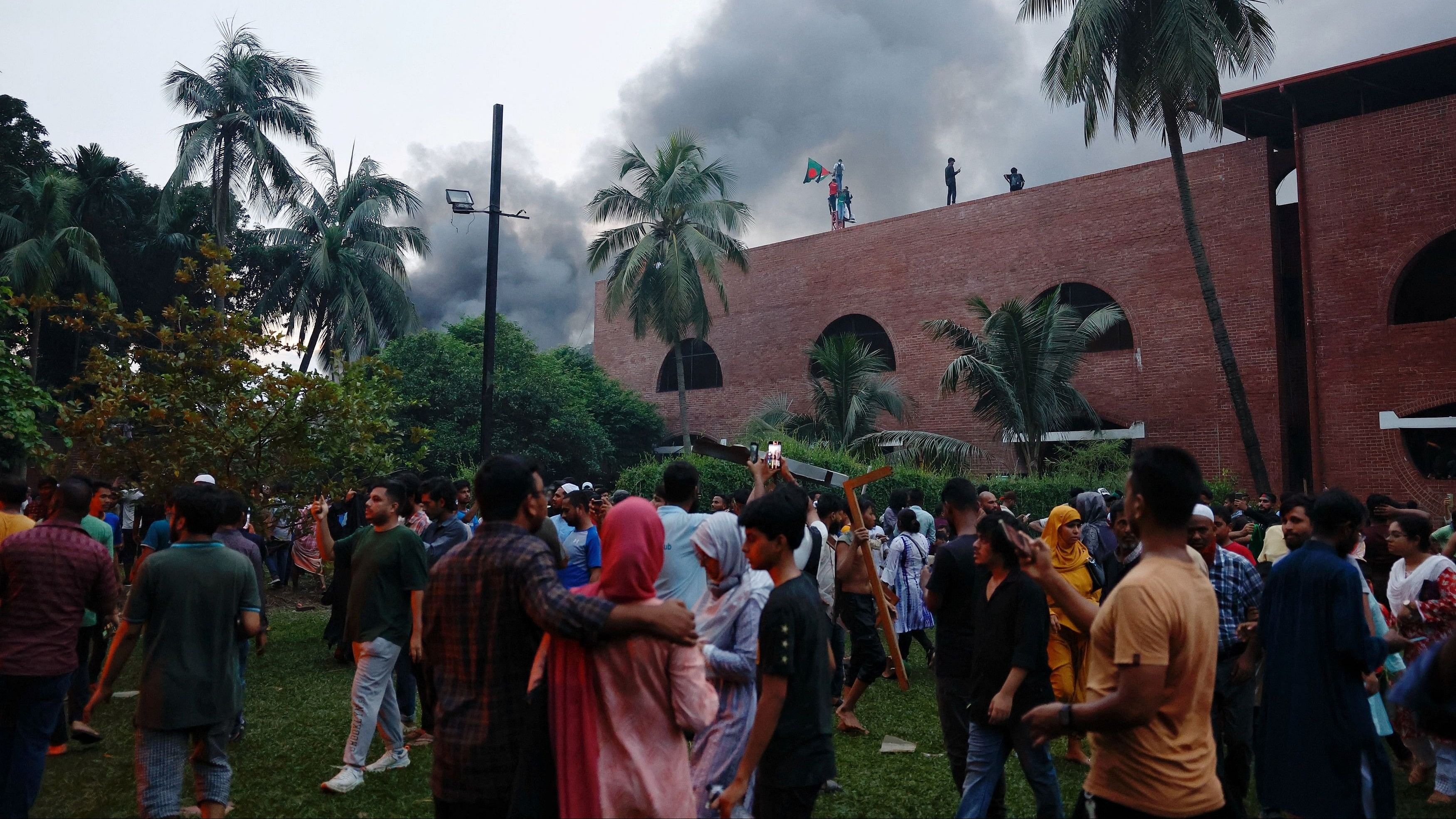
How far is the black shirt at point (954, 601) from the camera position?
4.98 meters

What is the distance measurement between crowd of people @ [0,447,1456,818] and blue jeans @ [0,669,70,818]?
1cm

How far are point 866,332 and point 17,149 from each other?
27424 mm

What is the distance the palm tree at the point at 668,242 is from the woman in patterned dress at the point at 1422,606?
24118 millimetres

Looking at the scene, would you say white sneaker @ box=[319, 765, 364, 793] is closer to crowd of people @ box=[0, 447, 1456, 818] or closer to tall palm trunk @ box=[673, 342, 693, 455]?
crowd of people @ box=[0, 447, 1456, 818]

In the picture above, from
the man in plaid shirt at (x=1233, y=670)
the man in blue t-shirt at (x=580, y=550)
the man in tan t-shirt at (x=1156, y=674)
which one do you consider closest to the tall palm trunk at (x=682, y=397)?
the man in blue t-shirt at (x=580, y=550)

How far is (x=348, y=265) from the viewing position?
33750mm

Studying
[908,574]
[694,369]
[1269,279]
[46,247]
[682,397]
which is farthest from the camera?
[694,369]

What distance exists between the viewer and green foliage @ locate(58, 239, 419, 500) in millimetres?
11633

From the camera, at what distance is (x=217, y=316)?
11.9 metres

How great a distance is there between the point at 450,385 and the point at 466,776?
28299mm

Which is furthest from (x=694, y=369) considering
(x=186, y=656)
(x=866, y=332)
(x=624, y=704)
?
(x=624, y=704)

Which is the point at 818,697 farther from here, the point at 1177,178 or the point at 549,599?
the point at 1177,178

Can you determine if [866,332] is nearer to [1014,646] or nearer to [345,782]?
[345,782]

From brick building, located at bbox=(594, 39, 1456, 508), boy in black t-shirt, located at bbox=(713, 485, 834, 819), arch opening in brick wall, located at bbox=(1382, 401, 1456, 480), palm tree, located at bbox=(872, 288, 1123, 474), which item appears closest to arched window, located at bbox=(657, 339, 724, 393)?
brick building, located at bbox=(594, 39, 1456, 508)
